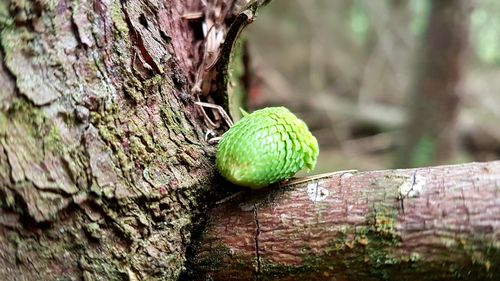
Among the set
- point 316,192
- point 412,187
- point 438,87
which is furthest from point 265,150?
point 438,87

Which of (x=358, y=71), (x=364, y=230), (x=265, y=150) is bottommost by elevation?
(x=364, y=230)

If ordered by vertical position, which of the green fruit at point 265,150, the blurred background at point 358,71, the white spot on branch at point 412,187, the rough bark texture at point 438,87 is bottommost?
the white spot on branch at point 412,187

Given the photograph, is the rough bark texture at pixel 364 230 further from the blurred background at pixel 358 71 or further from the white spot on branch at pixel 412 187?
the blurred background at pixel 358 71

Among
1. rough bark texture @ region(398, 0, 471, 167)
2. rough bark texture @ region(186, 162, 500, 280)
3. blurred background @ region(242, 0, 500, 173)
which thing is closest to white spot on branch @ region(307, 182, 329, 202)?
rough bark texture @ region(186, 162, 500, 280)

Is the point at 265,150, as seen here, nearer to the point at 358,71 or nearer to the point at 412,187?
the point at 412,187

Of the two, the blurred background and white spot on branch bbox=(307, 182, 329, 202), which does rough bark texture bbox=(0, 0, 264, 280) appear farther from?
the blurred background

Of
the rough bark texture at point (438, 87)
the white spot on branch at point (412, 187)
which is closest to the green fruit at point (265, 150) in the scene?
the white spot on branch at point (412, 187)

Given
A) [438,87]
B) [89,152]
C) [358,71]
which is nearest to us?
[89,152]
